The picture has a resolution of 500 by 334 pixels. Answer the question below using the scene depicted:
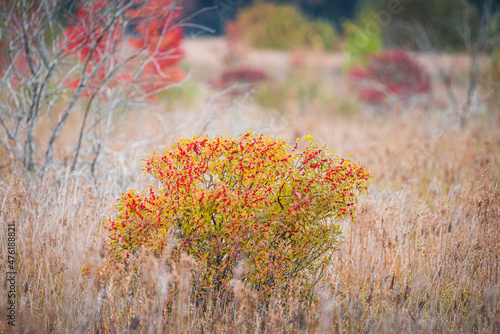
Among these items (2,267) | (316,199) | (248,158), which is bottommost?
(2,267)

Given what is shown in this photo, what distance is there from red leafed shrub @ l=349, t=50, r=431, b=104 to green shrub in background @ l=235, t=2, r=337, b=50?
14.5 meters

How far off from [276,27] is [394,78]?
16743 millimetres

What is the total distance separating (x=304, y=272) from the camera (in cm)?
263

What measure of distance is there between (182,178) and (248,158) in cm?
41

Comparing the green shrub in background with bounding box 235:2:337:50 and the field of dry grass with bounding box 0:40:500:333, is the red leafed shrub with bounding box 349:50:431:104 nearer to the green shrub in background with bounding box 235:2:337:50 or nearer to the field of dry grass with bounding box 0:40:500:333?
the field of dry grass with bounding box 0:40:500:333

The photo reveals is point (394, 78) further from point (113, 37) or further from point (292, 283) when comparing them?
point (292, 283)

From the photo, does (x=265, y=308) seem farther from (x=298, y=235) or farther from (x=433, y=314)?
(x=433, y=314)

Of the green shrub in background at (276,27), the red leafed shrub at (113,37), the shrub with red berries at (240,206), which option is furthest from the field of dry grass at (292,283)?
the green shrub in background at (276,27)

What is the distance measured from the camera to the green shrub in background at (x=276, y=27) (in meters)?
26.8

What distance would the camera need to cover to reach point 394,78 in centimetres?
1251

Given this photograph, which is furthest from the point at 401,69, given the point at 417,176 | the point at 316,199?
the point at 316,199

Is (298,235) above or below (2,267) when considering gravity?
above

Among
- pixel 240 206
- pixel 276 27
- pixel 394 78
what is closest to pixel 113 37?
pixel 240 206

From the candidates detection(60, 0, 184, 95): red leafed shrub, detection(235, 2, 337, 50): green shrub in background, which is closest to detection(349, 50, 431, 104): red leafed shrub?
detection(60, 0, 184, 95): red leafed shrub
